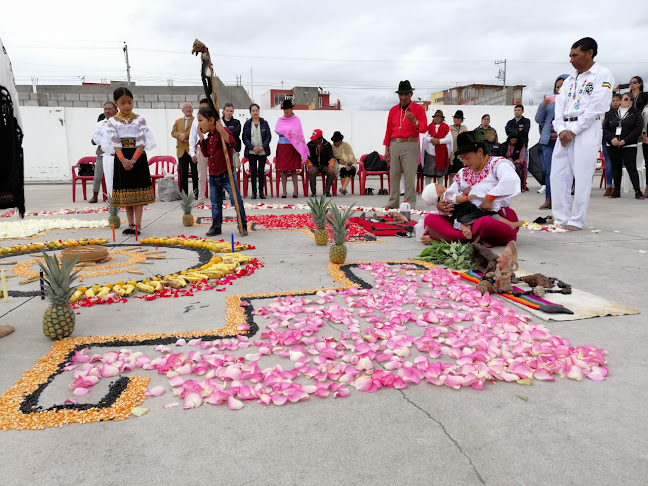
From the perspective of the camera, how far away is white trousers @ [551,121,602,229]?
5.66m

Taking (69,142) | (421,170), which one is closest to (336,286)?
(421,170)

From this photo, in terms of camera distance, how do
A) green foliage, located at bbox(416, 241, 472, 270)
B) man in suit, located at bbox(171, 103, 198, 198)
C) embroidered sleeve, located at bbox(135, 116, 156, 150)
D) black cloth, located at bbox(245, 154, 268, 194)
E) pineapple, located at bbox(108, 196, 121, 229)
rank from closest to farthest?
green foliage, located at bbox(416, 241, 472, 270) → embroidered sleeve, located at bbox(135, 116, 156, 150) → pineapple, located at bbox(108, 196, 121, 229) → man in suit, located at bbox(171, 103, 198, 198) → black cloth, located at bbox(245, 154, 268, 194)

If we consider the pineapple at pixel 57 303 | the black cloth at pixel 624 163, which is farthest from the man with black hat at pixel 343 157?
the pineapple at pixel 57 303

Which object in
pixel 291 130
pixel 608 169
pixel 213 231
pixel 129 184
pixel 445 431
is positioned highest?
pixel 291 130

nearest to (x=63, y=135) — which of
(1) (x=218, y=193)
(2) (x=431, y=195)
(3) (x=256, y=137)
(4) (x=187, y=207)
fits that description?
(3) (x=256, y=137)

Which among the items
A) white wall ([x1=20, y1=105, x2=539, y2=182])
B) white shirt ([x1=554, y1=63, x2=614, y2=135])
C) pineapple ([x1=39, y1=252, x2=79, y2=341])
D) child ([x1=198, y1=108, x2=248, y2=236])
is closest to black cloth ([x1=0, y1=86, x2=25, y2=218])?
pineapple ([x1=39, y1=252, x2=79, y2=341])

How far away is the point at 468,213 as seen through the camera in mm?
4672

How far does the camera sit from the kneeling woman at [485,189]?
14.6 ft

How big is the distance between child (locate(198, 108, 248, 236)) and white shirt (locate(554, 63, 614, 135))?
3.99 metres

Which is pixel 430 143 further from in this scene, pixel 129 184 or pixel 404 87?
pixel 129 184

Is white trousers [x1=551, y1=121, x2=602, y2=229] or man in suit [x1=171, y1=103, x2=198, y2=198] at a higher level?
man in suit [x1=171, y1=103, x2=198, y2=198]

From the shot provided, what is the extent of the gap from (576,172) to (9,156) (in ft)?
18.8

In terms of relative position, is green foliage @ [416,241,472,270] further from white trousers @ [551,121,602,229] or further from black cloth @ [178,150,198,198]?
A: black cloth @ [178,150,198,198]

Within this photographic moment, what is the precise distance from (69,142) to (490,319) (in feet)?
57.6
